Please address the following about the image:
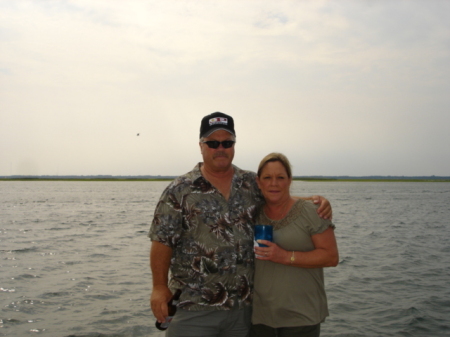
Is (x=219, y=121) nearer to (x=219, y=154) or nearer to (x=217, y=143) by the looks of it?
(x=217, y=143)

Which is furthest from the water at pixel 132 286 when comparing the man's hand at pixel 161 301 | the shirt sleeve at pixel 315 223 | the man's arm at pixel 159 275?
the man's hand at pixel 161 301

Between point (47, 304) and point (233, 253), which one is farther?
point (47, 304)

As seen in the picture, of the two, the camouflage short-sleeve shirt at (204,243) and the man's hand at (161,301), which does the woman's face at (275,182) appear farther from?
the man's hand at (161,301)

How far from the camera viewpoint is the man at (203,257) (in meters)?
3.74

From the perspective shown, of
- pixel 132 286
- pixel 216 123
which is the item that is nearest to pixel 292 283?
pixel 216 123

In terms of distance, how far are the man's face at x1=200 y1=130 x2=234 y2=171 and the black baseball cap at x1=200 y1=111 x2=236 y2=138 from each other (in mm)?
46

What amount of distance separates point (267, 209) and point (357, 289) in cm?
860

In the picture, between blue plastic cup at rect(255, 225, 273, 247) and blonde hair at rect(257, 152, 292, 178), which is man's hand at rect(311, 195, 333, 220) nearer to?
blonde hair at rect(257, 152, 292, 178)

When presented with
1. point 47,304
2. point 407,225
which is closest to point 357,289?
point 47,304

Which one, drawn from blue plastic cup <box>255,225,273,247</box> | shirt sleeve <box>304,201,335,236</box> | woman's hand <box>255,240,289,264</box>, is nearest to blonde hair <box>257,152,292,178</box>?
shirt sleeve <box>304,201,335,236</box>

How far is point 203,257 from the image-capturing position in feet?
12.4

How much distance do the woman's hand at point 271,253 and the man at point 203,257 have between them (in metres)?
0.26

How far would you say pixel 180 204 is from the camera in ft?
12.4

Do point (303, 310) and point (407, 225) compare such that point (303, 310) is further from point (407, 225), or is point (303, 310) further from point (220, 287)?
point (407, 225)
